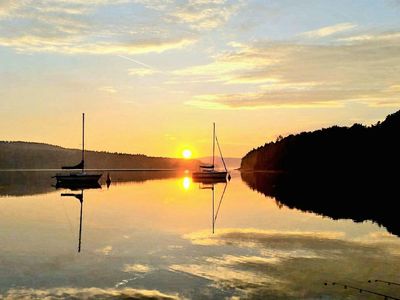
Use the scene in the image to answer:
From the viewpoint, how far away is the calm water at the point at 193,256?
68.9 ft

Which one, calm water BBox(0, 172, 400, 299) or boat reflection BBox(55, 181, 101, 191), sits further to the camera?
boat reflection BBox(55, 181, 101, 191)

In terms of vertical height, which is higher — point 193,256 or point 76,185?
point 76,185

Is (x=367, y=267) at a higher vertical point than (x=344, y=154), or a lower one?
lower

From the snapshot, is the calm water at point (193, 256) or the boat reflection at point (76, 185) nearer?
the calm water at point (193, 256)

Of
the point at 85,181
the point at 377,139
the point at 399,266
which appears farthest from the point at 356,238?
the point at 377,139

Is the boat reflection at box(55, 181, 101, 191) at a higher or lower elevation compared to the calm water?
higher

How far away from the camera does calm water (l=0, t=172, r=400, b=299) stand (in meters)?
21.0

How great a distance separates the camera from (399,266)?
86.8 feet

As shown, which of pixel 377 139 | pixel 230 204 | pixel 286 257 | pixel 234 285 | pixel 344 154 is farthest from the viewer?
pixel 344 154

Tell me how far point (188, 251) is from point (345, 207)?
3639 centimetres

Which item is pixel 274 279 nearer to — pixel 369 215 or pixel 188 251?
pixel 188 251

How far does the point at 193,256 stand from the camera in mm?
28797

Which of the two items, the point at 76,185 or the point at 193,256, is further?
the point at 76,185

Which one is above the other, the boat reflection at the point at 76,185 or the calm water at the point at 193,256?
the boat reflection at the point at 76,185
